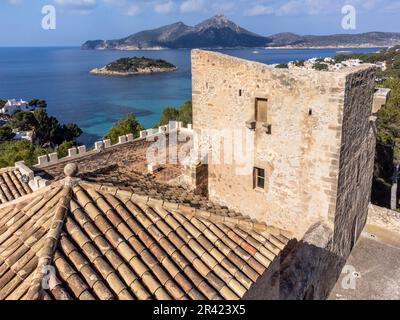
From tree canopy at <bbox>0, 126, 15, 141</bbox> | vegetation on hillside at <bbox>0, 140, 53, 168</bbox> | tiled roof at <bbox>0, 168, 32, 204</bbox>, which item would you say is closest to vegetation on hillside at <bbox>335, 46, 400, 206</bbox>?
tiled roof at <bbox>0, 168, 32, 204</bbox>

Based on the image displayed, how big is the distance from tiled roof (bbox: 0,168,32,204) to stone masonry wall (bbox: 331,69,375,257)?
11.1m

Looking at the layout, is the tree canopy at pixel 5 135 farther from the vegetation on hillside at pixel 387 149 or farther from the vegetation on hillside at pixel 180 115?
the vegetation on hillside at pixel 387 149

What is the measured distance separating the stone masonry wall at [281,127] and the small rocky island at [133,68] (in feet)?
431

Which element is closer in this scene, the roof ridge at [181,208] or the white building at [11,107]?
the roof ridge at [181,208]

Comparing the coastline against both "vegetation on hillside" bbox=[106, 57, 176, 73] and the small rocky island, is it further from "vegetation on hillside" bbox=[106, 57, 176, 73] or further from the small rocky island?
"vegetation on hillside" bbox=[106, 57, 176, 73]

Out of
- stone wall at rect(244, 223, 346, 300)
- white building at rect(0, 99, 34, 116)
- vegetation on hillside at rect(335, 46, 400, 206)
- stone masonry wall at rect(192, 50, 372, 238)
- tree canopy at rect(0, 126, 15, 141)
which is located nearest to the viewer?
stone wall at rect(244, 223, 346, 300)

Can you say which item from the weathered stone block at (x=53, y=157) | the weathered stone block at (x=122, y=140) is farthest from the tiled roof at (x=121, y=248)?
the weathered stone block at (x=122, y=140)

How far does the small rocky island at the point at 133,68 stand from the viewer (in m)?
138

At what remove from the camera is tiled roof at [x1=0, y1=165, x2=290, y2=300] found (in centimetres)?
407

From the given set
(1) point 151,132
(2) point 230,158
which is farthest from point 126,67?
(2) point 230,158

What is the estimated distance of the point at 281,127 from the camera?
9625 millimetres

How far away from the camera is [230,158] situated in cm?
Result: 1118
